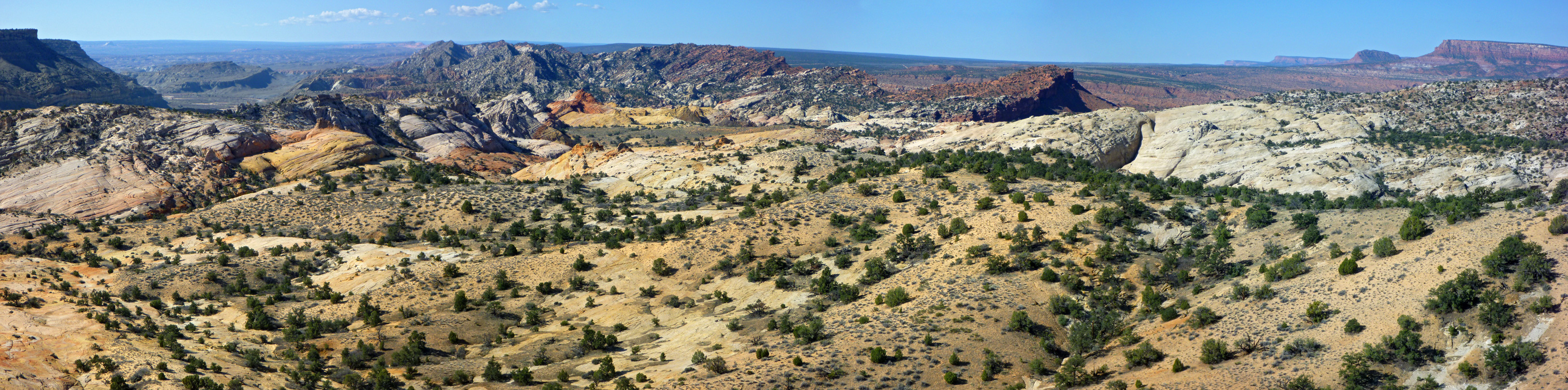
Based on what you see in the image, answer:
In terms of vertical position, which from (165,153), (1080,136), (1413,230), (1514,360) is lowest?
(165,153)

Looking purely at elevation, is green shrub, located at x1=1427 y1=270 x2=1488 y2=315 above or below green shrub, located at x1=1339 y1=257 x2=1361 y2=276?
above

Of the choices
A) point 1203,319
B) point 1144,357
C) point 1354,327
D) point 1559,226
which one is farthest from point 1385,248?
point 1144,357

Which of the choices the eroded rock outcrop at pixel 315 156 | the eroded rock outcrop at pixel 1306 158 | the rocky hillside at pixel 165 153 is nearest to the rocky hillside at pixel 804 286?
the eroded rock outcrop at pixel 315 156

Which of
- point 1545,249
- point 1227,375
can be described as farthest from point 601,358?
point 1545,249

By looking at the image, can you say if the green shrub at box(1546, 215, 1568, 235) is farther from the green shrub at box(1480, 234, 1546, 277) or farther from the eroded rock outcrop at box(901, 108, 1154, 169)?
the eroded rock outcrop at box(901, 108, 1154, 169)

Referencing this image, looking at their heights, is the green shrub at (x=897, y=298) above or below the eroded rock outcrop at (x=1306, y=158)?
below

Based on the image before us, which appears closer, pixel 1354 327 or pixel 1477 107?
pixel 1354 327

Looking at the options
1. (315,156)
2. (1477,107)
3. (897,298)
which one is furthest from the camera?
(1477,107)

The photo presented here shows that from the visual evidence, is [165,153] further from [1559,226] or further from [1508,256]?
[1559,226]

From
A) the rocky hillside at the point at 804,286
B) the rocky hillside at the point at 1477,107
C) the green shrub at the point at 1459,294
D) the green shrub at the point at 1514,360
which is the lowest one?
the rocky hillside at the point at 804,286

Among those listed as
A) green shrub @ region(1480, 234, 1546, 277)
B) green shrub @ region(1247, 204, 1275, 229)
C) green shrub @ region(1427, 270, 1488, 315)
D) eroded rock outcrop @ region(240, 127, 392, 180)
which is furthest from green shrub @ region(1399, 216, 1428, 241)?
eroded rock outcrop @ region(240, 127, 392, 180)

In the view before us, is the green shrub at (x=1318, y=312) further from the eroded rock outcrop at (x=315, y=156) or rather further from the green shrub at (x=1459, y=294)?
A: the eroded rock outcrop at (x=315, y=156)

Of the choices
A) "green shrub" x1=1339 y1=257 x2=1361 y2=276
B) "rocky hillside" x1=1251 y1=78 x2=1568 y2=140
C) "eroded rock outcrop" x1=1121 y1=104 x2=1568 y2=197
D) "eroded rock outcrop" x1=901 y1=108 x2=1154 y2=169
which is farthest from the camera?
"eroded rock outcrop" x1=901 y1=108 x2=1154 y2=169
